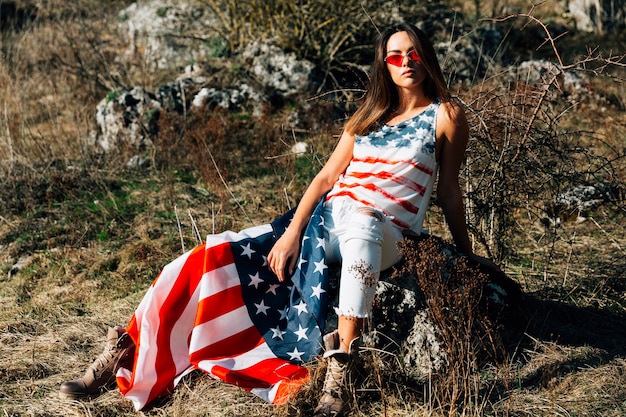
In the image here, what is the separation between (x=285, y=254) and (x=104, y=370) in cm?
106

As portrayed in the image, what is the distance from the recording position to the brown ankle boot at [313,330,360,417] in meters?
2.76

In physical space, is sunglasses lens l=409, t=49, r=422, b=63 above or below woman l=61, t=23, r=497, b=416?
above

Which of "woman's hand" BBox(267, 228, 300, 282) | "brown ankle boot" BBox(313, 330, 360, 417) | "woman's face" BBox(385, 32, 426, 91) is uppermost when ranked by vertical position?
"woman's face" BBox(385, 32, 426, 91)

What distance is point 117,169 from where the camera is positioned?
653 centimetres

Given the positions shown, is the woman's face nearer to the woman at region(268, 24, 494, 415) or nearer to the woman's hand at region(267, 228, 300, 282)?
the woman at region(268, 24, 494, 415)

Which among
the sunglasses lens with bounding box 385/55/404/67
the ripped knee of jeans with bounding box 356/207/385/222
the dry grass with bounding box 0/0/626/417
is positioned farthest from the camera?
the sunglasses lens with bounding box 385/55/404/67

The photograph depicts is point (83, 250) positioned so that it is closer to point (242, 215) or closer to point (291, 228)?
point (242, 215)

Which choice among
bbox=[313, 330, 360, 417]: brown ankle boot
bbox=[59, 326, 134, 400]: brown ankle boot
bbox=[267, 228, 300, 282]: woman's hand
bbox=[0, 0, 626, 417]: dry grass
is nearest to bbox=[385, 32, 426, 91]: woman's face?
bbox=[0, 0, 626, 417]: dry grass

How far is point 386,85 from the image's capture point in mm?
3320

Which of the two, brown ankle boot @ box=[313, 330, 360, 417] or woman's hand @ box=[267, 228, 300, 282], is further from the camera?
woman's hand @ box=[267, 228, 300, 282]

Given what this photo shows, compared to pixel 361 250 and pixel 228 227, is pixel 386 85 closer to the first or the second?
pixel 361 250

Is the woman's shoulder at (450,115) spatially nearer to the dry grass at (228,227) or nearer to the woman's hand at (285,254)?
the dry grass at (228,227)

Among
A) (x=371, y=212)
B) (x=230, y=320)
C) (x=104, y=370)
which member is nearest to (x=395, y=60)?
(x=371, y=212)

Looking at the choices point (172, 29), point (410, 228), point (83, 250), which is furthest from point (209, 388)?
point (172, 29)
